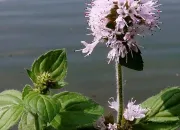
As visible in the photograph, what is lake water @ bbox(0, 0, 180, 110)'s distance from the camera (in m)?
2.38

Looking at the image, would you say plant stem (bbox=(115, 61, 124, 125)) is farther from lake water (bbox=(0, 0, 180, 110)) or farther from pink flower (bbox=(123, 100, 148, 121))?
lake water (bbox=(0, 0, 180, 110))

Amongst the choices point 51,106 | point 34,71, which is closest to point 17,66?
point 34,71

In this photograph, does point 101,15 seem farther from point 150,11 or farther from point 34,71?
point 34,71

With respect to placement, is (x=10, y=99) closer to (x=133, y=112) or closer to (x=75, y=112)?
(x=75, y=112)

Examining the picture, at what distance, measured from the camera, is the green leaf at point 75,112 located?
127 centimetres

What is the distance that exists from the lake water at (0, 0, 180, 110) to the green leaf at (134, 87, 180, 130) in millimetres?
866

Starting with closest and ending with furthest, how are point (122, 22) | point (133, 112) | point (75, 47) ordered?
point (122, 22) < point (133, 112) < point (75, 47)

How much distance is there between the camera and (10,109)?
1308mm

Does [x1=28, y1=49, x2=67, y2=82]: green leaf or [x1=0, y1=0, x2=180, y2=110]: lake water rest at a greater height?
[x1=28, y1=49, x2=67, y2=82]: green leaf

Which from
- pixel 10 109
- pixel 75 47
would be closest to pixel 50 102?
pixel 10 109

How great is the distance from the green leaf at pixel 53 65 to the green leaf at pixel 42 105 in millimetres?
114

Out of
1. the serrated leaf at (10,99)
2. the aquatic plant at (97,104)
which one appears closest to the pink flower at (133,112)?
the aquatic plant at (97,104)

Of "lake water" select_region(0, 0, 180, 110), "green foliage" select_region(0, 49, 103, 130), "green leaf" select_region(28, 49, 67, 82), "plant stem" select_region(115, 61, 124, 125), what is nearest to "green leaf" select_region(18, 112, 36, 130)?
"green foliage" select_region(0, 49, 103, 130)

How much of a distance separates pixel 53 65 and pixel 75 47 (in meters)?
1.37
